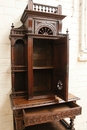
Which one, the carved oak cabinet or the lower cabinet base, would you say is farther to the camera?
the lower cabinet base

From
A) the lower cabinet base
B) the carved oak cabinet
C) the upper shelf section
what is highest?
the upper shelf section

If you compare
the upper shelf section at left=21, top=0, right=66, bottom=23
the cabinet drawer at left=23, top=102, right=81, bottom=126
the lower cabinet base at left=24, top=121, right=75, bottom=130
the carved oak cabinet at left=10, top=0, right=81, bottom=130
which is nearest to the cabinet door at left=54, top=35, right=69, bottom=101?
the carved oak cabinet at left=10, top=0, right=81, bottom=130

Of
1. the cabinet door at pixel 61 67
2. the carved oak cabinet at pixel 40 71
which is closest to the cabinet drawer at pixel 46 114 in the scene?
the carved oak cabinet at pixel 40 71

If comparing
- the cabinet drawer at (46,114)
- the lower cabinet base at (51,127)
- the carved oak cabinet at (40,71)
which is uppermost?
the carved oak cabinet at (40,71)

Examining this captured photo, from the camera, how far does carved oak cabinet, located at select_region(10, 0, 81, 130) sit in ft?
4.19

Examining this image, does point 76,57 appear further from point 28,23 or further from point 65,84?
point 28,23

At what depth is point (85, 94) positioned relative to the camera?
2.06 meters

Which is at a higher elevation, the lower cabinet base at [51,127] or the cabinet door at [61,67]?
the cabinet door at [61,67]

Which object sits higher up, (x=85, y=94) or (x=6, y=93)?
(x=6, y=93)

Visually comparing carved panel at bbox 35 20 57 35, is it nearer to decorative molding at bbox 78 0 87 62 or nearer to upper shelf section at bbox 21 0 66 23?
upper shelf section at bbox 21 0 66 23

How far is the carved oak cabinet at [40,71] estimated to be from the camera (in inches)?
50.3

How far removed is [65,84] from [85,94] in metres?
0.93

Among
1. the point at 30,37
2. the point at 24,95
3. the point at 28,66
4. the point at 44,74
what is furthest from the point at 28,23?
the point at 24,95

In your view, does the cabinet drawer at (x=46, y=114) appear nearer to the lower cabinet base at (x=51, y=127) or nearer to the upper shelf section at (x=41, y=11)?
the lower cabinet base at (x=51, y=127)
